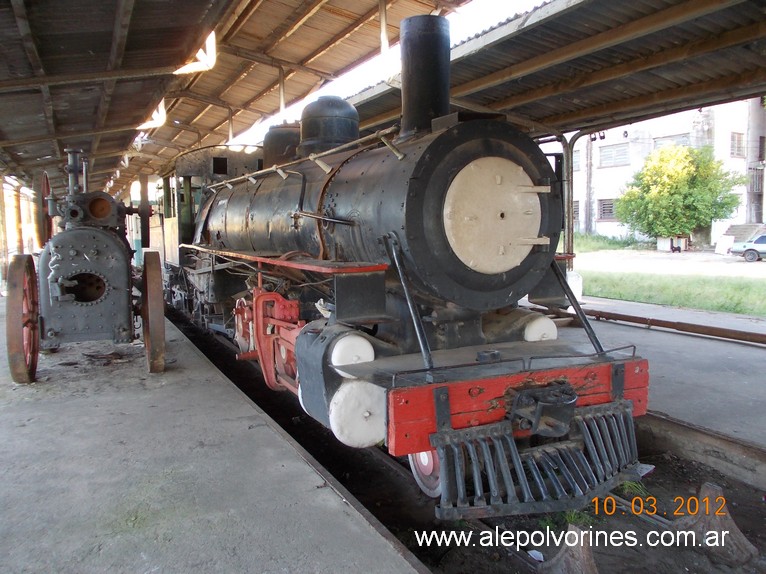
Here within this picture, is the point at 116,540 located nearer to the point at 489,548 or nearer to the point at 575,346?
the point at 489,548

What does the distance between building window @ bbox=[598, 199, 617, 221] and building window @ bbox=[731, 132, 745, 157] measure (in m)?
6.05

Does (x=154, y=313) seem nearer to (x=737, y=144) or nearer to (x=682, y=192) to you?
(x=682, y=192)

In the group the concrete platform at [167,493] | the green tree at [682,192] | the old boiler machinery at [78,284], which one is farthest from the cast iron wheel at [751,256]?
the concrete platform at [167,493]

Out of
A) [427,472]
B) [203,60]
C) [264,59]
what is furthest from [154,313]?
[264,59]

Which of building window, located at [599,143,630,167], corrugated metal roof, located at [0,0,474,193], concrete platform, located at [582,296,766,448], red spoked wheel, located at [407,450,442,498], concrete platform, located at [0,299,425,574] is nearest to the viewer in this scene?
concrete platform, located at [0,299,425,574]

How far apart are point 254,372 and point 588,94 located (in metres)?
5.99

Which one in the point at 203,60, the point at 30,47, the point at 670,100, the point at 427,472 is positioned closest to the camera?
the point at 427,472

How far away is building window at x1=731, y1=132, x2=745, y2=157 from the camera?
89.8 ft

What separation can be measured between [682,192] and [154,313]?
74.5ft

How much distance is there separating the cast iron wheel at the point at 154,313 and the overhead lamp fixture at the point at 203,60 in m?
3.85

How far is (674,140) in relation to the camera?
1064 inches

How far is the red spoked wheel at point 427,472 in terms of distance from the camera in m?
3.59

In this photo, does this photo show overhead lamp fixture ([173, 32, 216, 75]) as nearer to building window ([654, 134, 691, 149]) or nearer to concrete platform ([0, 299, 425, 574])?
concrete platform ([0, 299, 425, 574])

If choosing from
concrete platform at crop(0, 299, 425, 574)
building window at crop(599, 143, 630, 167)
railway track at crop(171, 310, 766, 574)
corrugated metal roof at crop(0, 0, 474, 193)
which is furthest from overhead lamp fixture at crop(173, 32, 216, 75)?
building window at crop(599, 143, 630, 167)
